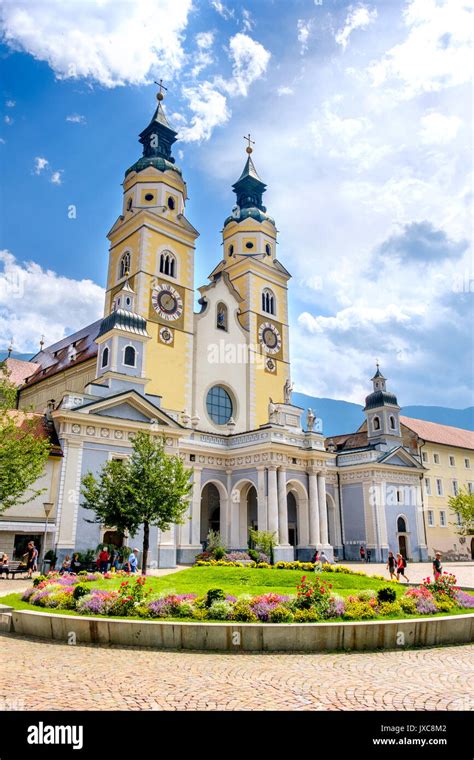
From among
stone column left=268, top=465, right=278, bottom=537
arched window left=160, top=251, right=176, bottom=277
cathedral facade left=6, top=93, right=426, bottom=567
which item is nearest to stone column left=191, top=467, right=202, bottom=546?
cathedral facade left=6, top=93, right=426, bottom=567

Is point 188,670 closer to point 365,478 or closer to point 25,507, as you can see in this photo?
point 25,507

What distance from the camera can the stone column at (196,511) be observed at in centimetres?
3862

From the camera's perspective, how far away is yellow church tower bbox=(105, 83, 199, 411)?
43.4 meters

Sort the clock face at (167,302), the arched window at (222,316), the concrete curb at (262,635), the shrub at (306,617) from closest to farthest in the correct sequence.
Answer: the concrete curb at (262,635) < the shrub at (306,617) < the clock face at (167,302) < the arched window at (222,316)

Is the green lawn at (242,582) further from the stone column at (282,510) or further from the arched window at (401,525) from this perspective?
the arched window at (401,525)

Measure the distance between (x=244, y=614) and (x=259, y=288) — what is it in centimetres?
4534

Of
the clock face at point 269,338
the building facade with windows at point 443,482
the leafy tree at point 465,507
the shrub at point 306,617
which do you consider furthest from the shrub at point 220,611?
the building facade with windows at point 443,482

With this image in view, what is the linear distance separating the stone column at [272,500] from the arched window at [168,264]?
18649 mm

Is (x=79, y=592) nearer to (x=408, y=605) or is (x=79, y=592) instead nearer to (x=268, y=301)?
(x=408, y=605)

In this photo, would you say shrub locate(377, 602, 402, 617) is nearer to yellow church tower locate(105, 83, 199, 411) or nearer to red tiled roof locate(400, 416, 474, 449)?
yellow church tower locate(105, 83, 199, 411)

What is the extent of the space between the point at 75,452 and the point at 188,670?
73.9 feet

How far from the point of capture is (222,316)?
2023 inches

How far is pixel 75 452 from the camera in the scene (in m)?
30.5

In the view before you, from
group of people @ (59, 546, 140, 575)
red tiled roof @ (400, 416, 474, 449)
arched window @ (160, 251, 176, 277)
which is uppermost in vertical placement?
arched window @ (160, 251, 176, 277)
